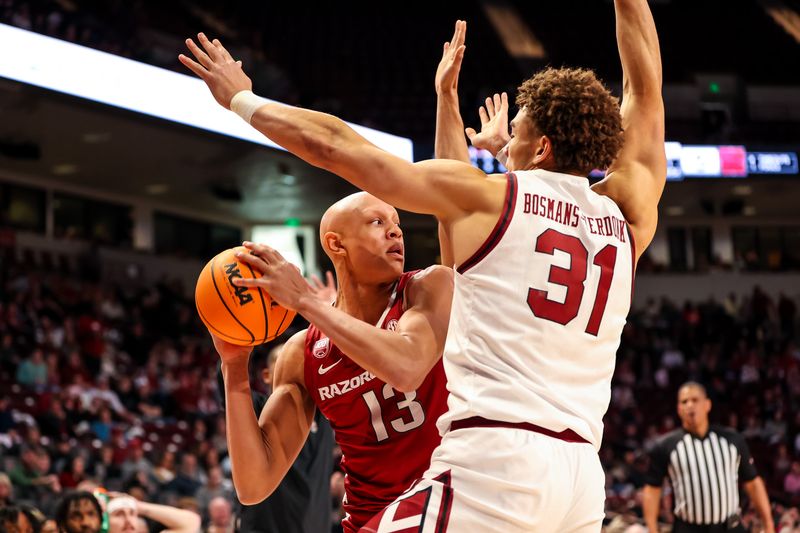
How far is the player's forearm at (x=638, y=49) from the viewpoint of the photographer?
3.26 meters

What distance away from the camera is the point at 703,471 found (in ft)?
26.0

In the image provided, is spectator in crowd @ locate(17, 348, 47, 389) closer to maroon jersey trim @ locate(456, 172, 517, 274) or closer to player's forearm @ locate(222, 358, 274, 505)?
player's forearm @ locate(222, 358, 274, 505)

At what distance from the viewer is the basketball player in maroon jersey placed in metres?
3.14

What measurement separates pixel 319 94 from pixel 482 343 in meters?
18.0

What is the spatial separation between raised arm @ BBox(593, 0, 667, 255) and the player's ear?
88 centimetres

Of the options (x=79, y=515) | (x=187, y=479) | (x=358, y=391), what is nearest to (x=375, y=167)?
(x=358, y=391)

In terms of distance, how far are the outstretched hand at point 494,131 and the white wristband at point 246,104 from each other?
3.84 ft

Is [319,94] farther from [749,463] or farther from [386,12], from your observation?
[749,463]

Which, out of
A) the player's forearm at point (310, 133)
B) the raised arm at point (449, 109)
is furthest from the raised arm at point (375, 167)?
the raised arm at point (449, 109)

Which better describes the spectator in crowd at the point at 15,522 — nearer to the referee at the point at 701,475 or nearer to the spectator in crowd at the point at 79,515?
the spectator in crowd at the point at 79,515

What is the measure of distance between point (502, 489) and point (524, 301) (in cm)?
48

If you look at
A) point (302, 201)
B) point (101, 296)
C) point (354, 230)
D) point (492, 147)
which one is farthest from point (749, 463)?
point (302, 201)

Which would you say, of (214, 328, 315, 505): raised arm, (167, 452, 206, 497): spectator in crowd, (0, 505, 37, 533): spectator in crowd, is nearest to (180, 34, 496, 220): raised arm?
(214, 328, 315, 505): raised arm

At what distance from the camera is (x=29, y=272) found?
1700cm
